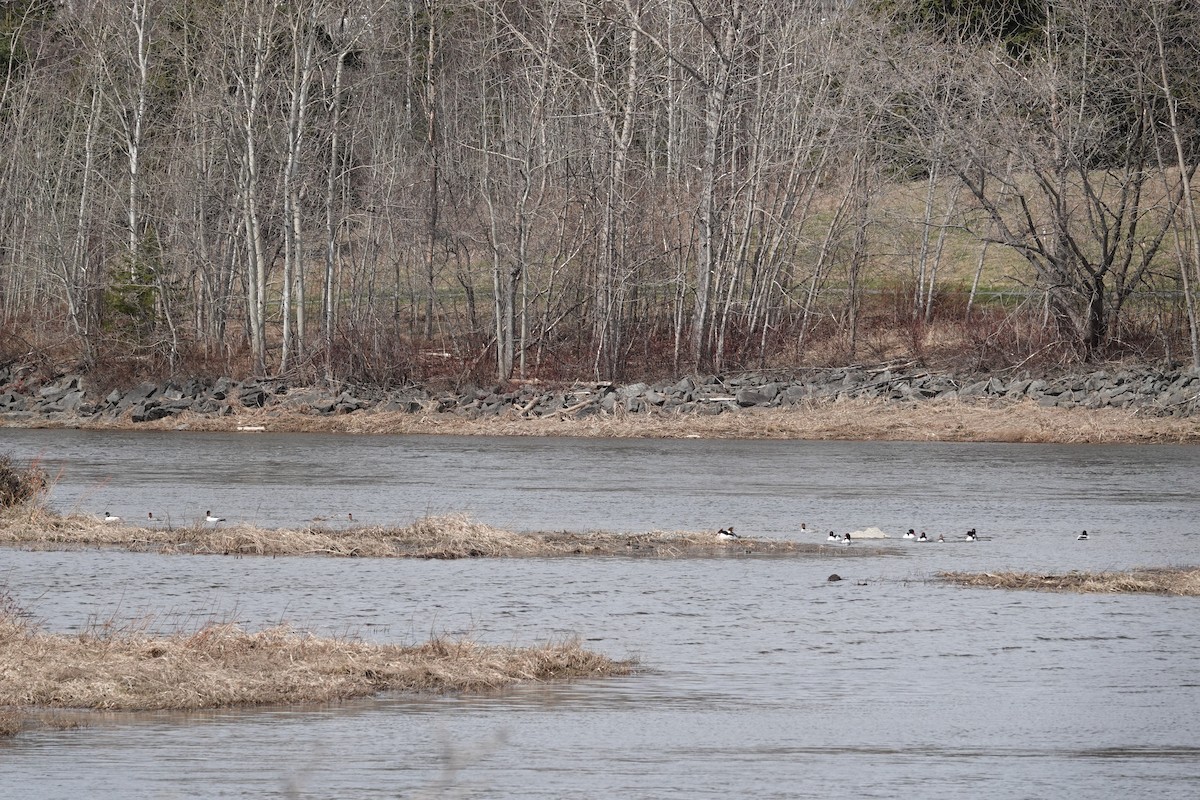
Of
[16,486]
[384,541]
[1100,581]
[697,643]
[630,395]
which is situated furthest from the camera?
[630,395]

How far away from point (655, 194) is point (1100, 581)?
3188 cm

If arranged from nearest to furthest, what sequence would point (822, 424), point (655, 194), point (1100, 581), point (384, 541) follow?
point (1100, 581) → point (384, 541) → point (822, 424) → point (655, 194)

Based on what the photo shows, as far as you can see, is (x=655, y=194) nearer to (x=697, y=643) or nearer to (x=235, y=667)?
(x=697, y=643)

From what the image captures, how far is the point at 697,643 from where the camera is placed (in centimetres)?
1407

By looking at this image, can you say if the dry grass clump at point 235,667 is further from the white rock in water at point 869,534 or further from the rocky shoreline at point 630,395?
the rocky shoreline at point 630,395

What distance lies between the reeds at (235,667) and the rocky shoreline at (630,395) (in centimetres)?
2792

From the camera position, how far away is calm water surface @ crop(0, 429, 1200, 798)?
9.48 meters

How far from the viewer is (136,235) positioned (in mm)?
47469

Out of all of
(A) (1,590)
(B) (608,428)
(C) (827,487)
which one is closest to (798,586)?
(A) (1,590)

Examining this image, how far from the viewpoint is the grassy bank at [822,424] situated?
3716 cm

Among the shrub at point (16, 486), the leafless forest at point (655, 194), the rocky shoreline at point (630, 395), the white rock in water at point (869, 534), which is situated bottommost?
the white rock in water at point (869, 534)

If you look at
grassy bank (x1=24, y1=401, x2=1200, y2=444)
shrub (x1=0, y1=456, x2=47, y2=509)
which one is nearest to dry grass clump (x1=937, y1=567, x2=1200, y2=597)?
shrub (x1=0, y1=456, x2=47, y2=509)

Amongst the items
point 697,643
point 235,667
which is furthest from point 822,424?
point 235,667

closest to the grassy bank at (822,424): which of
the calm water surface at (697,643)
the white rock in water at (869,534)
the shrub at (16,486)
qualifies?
the calm water surface at (697,643)
